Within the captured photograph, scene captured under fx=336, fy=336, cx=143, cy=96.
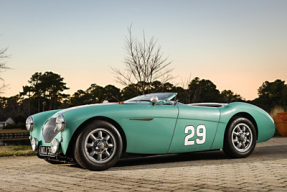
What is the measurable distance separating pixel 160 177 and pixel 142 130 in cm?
121

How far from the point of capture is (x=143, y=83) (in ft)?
48.6

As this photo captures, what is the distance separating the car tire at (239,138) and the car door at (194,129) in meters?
0.38

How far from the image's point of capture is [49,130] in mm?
5719

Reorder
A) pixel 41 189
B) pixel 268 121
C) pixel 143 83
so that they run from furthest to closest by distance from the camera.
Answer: pixel 143 83, pixel 268 121, pixel 41 189

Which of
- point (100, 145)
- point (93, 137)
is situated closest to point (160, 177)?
point (100, 145)

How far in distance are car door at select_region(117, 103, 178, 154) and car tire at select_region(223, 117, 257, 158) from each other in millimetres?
1352

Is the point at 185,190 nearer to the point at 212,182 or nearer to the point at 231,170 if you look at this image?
the point at 212,182

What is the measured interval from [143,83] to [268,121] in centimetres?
812

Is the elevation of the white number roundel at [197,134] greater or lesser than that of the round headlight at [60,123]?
lesser

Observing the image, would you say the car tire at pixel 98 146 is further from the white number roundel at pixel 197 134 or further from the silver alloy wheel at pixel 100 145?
the white number roundel at pixel 197 134

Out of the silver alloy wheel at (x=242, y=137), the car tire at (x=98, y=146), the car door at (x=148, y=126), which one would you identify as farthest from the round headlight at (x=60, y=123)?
the silver alloy wheel at (x=242, y=137)

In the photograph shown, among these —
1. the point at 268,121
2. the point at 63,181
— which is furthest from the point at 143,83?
the point at 63,181

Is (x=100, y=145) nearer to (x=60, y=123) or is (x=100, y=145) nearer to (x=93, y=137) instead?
(x=93, y=137)

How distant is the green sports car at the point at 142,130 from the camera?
5.30 m
